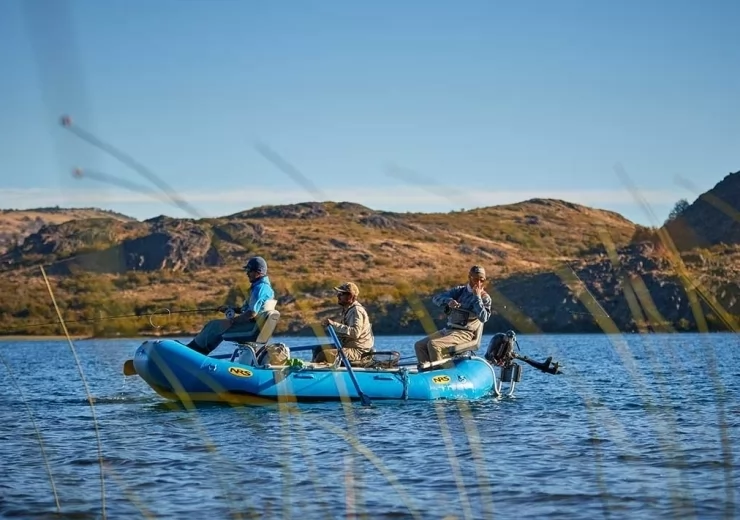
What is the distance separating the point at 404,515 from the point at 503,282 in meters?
59.4

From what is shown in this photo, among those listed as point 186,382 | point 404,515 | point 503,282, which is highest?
point 503,282

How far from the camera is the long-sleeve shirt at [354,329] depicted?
16.5 meters

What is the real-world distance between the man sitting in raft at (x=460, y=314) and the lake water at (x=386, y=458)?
46.3 inches

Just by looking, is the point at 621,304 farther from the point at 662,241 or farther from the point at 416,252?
the point at 662,241

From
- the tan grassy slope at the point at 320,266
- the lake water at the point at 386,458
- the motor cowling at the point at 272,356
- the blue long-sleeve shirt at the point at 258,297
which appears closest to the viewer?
the lake water at the point at 386,458

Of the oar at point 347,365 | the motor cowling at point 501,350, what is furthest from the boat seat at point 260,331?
the motor cowling at point 501,350

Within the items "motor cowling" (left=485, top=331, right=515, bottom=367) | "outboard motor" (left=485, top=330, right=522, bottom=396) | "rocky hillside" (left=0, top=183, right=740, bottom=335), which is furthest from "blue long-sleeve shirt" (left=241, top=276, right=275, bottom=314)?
"rocky hillside" (left=0, top=183, right=740, bottom=335)

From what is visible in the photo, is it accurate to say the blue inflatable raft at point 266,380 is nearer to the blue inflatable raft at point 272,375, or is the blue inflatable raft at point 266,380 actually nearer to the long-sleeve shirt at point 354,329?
the blue inflatable raft at point 272,375

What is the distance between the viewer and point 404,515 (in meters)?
8.55

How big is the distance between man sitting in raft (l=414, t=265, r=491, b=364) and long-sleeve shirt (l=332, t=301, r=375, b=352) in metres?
0.95

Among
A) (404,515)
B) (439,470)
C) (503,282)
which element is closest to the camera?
(404,515)

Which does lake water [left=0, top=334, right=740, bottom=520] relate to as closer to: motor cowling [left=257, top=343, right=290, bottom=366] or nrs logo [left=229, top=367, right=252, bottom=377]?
nrs logo [left=229, top=367, right=252, bottom=377]

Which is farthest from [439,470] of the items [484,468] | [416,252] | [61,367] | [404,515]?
[416,252]

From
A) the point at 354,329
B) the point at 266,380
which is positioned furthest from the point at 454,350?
the point at 266,380
